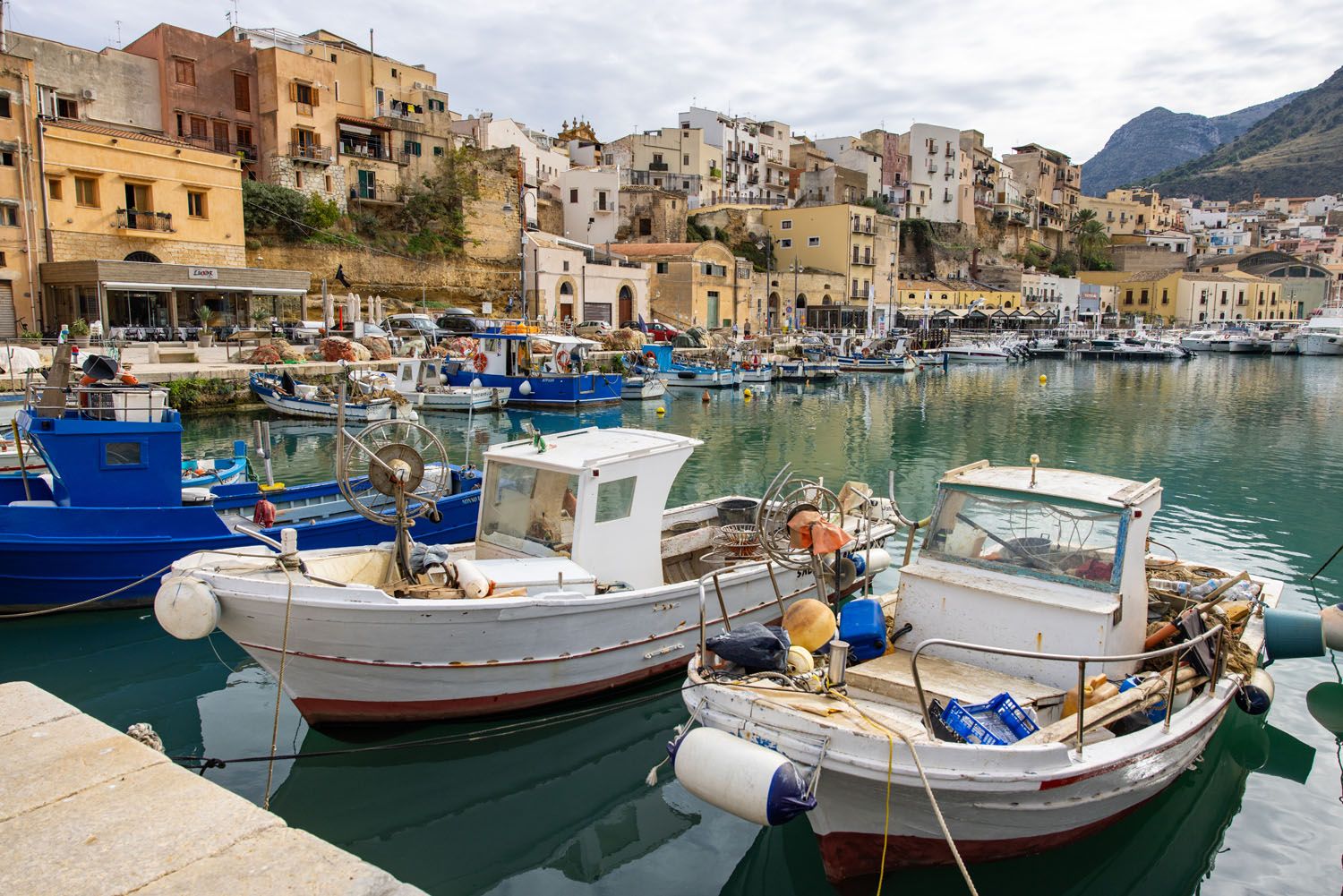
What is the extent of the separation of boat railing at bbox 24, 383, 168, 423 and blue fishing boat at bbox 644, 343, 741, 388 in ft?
95.2

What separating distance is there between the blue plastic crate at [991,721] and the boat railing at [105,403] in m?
9.24

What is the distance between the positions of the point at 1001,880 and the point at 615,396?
27.3 metres

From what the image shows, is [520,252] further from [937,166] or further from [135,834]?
[937,166]

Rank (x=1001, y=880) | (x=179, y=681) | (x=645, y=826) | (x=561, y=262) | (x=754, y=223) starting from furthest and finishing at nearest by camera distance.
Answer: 1. (x=754, y=223)
2. (x=561, y=262)
3. (x=179, y=681)
4. (x=645, y=826)
5. (x=1001, y=880)

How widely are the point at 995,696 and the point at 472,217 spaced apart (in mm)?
46304

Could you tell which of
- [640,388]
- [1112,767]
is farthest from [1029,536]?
[640,388]

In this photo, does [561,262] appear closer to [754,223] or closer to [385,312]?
A: [385,312]

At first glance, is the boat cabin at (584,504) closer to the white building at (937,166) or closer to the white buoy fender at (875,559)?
the white buoy fender at (875,559)

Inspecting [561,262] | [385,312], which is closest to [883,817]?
[385,312]

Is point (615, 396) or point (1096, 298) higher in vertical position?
point (1096, 298)

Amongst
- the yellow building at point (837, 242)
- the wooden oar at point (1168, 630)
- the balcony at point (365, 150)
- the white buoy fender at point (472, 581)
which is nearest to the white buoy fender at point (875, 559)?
the wooden oar at point (1168, 630)

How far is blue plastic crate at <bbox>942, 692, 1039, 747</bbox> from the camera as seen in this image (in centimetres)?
507

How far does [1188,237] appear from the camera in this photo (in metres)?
110

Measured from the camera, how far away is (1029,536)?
6.41 meters
